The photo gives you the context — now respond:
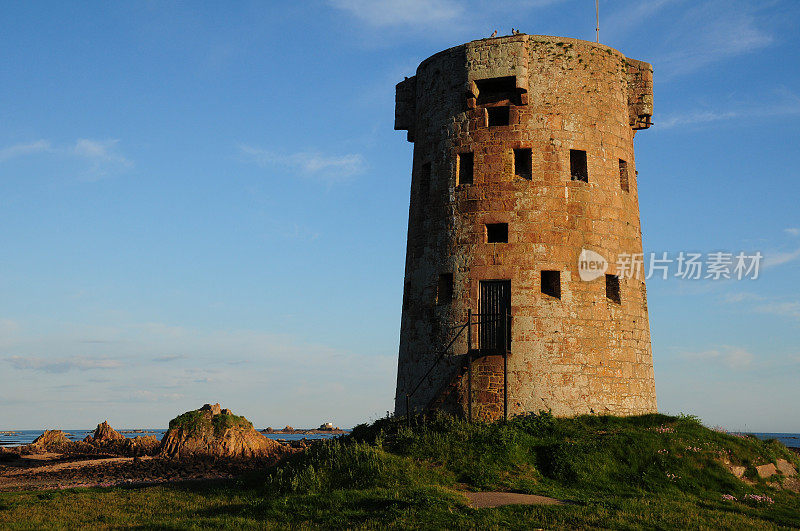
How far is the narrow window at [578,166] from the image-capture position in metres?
23.9

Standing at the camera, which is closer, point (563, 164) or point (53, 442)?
point (563, 164)

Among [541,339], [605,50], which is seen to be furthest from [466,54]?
[541,339]

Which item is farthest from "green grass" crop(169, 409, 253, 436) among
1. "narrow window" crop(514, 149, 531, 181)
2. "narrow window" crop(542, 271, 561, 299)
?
"narrow window" crop(514, 149, 531, 181)

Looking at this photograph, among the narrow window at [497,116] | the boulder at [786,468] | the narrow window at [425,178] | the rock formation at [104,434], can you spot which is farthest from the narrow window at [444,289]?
the rock formation at [104,434]

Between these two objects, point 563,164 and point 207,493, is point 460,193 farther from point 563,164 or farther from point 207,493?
point 207,493

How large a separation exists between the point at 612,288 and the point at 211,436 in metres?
22.7

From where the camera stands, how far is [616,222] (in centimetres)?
2423

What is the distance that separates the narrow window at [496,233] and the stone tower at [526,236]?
0.05m

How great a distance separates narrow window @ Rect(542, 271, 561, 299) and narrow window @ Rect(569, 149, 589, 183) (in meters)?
3.35

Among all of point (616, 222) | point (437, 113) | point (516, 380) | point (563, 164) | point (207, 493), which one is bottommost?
point (207, 493)

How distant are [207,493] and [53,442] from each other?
42.1m

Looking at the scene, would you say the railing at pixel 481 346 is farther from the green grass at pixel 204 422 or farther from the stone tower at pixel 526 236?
the green grass at pixel 204 422

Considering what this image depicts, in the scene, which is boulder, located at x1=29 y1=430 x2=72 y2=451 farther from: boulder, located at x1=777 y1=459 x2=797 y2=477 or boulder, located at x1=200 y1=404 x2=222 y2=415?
boulder, located at x1=777 y1=459 x2=797 y2=477

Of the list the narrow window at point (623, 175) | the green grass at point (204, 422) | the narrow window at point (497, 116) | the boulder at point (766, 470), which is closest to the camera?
the boulder at point (766, 470)
